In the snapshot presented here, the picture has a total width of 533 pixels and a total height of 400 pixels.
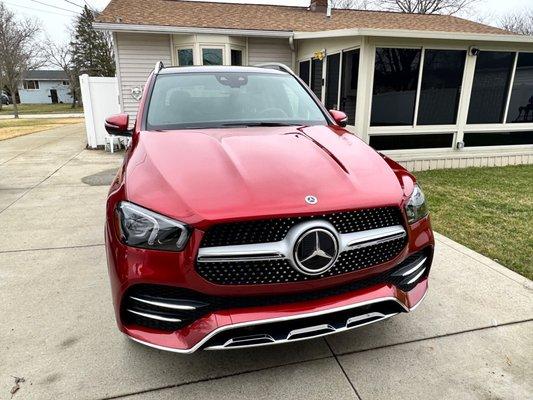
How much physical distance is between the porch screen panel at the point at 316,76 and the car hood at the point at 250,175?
794cm

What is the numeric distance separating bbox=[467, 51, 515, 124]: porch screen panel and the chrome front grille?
8.01 meters

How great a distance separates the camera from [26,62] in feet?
118

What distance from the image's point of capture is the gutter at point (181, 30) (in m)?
9.77

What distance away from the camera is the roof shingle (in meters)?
10.7

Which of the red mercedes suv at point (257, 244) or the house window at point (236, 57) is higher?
the house window at point (236, 57)

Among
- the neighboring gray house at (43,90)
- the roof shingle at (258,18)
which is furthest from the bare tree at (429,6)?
the neighboring gray house at (43,90)

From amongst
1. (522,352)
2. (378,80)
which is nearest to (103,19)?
(378,80)

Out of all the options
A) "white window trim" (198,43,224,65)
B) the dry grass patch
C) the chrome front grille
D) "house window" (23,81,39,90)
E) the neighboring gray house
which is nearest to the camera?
the chrome front grille

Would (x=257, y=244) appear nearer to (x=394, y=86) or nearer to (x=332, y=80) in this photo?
(x=394, y=86)

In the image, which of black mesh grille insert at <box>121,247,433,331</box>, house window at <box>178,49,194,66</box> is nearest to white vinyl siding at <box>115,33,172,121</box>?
house window at <box>178,49,194,66</box>

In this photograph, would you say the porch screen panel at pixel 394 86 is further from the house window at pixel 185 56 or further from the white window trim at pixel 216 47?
the house window at pixel 185 56

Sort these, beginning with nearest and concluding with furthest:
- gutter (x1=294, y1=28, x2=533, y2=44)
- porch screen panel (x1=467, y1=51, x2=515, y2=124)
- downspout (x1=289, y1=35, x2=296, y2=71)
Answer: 1. gutter (x1=294, y1=28, x2=533, y2=44)
2. porch screen panel (x1=467, y1=51, x2=515, y2=124)
3. downspout (x1=289, y1=35, x2=296, y2=71)

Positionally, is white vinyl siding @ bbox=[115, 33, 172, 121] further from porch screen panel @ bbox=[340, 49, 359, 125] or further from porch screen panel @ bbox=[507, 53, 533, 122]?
porch screen panel @ bbox=[507, 53, 533, 122]

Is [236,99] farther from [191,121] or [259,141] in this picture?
[259,141]
